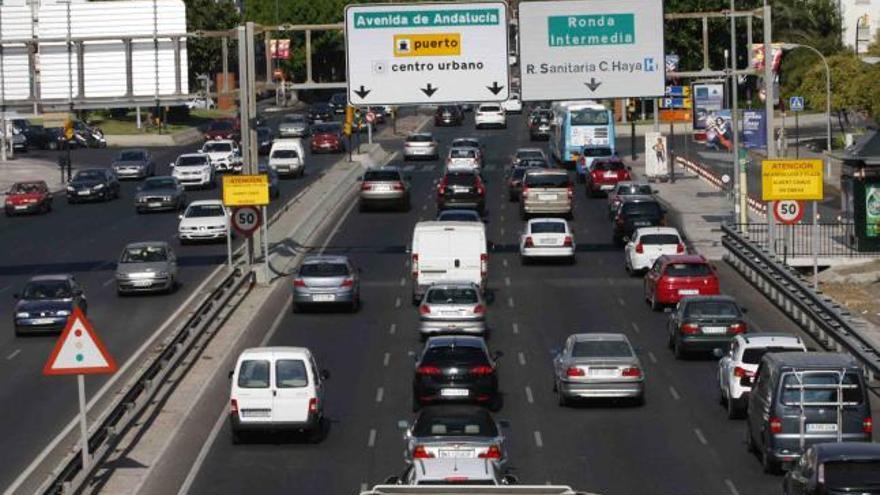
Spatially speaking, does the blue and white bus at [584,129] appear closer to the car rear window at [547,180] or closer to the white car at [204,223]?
the car rear window at [547,180]

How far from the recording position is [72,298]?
45.6 meters

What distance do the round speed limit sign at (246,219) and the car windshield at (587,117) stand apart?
36569mm

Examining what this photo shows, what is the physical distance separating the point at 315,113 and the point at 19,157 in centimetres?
2796

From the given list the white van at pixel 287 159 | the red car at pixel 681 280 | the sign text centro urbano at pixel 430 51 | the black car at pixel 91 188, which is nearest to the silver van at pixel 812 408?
the red car at pixel 681 280

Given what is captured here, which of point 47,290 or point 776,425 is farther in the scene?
point 47,290

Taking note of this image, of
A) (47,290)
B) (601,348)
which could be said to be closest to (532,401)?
→ (601,348)

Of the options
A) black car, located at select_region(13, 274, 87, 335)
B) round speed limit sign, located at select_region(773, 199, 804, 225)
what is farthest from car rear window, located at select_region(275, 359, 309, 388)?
round speed limit sign, located at select_region(773, 199, 804, 225)

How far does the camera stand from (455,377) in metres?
34.8

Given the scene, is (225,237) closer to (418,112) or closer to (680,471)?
(680,471)

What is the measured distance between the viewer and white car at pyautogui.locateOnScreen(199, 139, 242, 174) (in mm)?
89062

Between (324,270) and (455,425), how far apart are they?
21.5 m

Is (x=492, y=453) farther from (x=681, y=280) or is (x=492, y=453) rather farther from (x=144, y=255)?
(x=144, y=255)

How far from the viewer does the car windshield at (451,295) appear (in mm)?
43656

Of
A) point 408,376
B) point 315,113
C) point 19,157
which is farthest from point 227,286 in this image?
point 315,113
